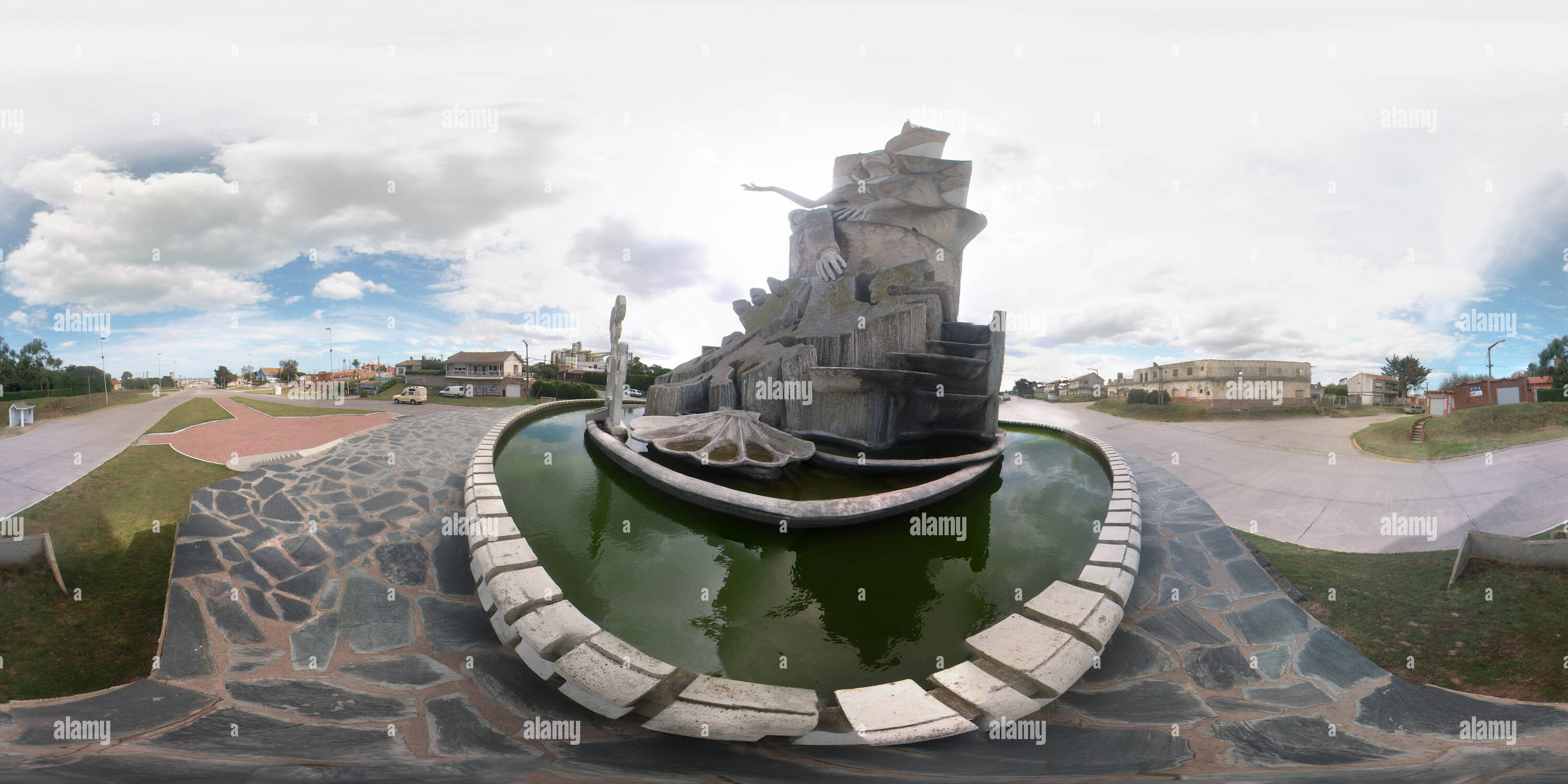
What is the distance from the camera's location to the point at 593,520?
5.68 meters

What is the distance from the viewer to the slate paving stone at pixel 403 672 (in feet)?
10.8

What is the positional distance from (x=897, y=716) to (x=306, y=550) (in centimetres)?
643

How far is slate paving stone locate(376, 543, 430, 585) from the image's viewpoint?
469cm

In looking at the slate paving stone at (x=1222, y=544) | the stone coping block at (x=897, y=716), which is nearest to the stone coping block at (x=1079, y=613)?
the stone coping block at (x=897, y=716)

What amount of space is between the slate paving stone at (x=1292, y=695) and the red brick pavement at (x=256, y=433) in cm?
1311

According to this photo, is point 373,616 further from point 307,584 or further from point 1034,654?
point 1034,654

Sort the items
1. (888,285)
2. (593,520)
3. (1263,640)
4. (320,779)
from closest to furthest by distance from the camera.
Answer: (320,779) → (1263,640) → (593,520) → (888,285)

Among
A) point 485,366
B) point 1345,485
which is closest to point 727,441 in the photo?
point 1345,485

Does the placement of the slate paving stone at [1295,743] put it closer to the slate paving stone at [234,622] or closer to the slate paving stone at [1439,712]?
the slate paving stone at [1439,712]

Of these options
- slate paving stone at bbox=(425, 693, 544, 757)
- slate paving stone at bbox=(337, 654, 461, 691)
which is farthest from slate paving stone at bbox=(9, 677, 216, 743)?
slate paving stone at bbox=(425, 693, 544, 757)

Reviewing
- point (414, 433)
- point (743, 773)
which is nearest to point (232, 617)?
point (743, 773)

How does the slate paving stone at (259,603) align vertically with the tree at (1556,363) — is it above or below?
below

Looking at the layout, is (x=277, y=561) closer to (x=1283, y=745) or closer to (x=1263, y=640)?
(x=1283, y=745)

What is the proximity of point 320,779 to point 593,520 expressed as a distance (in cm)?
395
